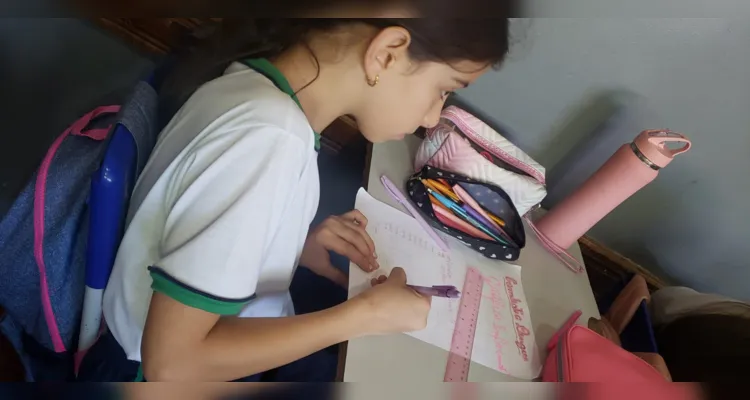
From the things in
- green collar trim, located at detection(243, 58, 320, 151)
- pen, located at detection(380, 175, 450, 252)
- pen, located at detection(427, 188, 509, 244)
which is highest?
green collar trim, located at detection(243, 58, 320, 151)

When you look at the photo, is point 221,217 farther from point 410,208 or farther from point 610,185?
point 610,185

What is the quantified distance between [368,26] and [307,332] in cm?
21

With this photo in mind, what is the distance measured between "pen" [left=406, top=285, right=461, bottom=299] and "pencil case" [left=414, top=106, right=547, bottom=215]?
5.9 inches

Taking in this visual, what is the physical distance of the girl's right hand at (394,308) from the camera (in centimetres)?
46

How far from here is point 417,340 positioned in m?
0.48

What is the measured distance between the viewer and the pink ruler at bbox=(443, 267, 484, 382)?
479mm

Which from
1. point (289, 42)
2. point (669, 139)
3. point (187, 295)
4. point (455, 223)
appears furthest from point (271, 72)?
point (669, 139)

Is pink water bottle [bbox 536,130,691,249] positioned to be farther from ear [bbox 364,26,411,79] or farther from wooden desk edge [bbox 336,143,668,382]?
ear [bbox 364,26,411,79]

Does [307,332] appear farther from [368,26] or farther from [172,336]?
[368,26]

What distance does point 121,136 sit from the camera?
0.39m

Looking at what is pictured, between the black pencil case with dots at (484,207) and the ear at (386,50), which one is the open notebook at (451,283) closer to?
the black pencil case with dots at (484,207)

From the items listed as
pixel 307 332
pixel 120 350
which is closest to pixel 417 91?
pixel 307 332

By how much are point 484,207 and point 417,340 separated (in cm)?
20

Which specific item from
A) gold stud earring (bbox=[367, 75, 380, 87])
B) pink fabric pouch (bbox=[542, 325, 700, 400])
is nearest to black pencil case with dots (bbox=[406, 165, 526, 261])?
pink fabric pouch (bbox=[542, 325, 700, 400])
